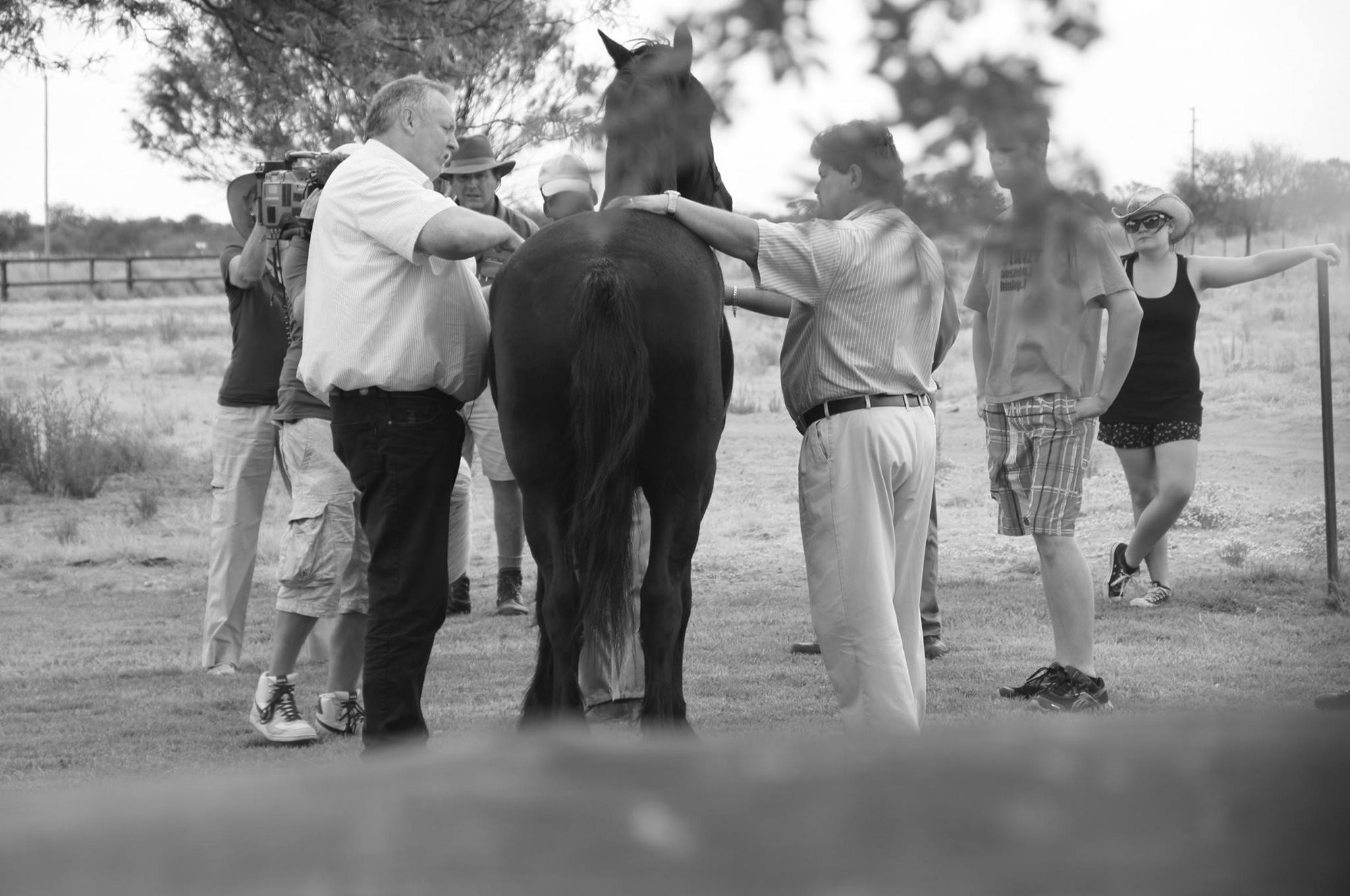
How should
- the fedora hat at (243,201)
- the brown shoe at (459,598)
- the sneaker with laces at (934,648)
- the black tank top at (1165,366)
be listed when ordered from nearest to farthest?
1. the fedora hat at (243,201)
2. the sneaker with laces at (934,648)
3. the black tank top at (1165,366)
4. the brown shoe at (459,598)

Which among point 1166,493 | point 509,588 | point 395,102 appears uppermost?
point 395,102

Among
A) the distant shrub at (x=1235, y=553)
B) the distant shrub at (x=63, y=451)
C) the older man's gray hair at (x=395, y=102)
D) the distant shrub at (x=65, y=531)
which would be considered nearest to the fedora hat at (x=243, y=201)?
the older man's gray hair at (x=395, y=102)

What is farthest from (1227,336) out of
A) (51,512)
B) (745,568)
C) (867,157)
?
(867,157)

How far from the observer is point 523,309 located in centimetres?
414

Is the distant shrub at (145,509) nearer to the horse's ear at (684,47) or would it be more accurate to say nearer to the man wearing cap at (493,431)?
the man wearing cap at (493,431)

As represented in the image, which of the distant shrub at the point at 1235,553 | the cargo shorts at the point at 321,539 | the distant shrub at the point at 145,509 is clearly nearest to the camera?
the cargo shorts at the point at 321,539

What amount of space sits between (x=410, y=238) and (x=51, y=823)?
130 inches

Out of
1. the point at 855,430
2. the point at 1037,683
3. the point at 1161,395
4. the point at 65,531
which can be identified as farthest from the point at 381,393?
the point at 65,531

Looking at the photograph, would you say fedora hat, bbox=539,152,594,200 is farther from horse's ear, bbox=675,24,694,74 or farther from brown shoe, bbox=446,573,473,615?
brown shoe, bbox=446,573,473,615

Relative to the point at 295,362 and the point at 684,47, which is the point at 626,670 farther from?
the point at 684,47

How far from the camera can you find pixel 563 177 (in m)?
4.17

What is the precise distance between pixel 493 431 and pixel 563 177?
3.70 m

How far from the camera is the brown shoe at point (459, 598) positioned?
24.5 feet

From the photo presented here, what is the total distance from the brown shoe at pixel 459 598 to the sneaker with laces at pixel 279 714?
8.41 ft
